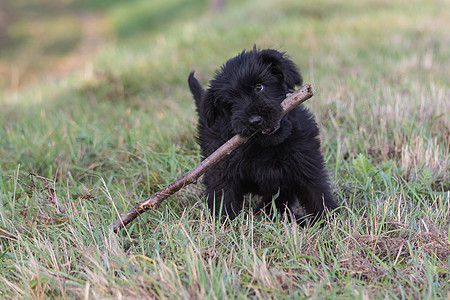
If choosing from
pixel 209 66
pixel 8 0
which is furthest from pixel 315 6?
pixel 8 0

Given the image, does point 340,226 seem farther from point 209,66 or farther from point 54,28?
point 54,28

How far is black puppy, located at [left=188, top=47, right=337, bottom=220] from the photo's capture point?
2.75m

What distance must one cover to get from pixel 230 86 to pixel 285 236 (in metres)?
0.93

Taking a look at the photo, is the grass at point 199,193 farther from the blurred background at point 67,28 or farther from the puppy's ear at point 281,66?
the blurred background at point 67,28

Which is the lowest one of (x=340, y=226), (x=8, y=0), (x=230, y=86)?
(x=340, y=226)

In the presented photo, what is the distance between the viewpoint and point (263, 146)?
2.81 meters

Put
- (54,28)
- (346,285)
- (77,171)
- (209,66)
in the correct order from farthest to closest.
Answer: (54,28) < (209,66) < (77,171) < (346,285)

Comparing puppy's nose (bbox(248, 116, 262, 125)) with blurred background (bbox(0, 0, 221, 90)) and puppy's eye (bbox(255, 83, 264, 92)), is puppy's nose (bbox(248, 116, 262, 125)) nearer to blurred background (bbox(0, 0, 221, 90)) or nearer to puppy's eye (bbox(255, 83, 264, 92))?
puppy's eye (bbox(255, 83, 264, 92))

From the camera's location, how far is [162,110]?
225 inches

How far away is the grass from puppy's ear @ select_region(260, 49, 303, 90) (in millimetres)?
535

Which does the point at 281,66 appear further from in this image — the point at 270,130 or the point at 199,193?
the point at 199,193

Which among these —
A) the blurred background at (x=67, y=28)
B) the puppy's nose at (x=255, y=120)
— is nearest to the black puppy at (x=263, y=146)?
the puppy's nose at (x=255, y=120)

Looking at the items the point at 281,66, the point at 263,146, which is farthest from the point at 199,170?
the point at 281,66

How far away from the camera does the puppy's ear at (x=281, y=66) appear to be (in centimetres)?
286
